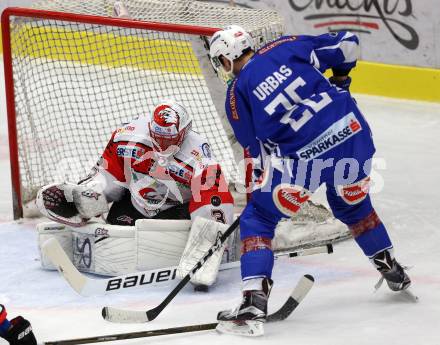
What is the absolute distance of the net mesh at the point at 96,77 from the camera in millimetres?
5473

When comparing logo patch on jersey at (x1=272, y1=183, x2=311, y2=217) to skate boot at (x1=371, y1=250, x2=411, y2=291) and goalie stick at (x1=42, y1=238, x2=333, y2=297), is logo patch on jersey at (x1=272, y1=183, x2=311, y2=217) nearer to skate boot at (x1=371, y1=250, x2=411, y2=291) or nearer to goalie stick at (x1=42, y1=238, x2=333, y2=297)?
skate boot at (x1=371, y1=250, x2=411, y2=291)

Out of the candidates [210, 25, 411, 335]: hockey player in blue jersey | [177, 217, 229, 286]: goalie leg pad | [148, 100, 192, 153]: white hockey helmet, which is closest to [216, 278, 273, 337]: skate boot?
[210, 25, 411, 335]: hockey player in blue jersey

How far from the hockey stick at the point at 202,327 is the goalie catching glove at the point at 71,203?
927mm

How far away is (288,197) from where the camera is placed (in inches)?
155

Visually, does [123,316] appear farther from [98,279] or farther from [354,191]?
[354,191]

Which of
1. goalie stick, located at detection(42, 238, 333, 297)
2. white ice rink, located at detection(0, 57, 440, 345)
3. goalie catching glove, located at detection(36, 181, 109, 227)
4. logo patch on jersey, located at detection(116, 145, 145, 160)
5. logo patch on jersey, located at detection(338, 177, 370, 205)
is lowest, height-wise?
white ice rink, located at detection(0, 57, 440, 345)

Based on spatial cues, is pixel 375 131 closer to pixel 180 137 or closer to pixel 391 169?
pixel 391 169

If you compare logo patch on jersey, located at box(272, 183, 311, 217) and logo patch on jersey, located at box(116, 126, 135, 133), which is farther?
logo patch on jersey, located at box(116, 126, 135, 133)

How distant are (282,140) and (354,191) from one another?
0.32m

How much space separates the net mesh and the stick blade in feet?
4.72

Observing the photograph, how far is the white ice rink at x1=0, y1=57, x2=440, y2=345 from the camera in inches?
156

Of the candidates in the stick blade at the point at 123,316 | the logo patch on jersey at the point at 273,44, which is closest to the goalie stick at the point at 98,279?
the stick blade at the point at 123,316

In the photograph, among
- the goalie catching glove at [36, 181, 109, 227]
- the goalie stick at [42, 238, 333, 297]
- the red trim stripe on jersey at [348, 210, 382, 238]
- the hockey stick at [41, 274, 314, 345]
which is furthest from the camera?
the goalie catching glove at [36, 181, 109, 227]

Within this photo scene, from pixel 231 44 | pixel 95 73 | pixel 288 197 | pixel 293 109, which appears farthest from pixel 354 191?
pixel 95 73
